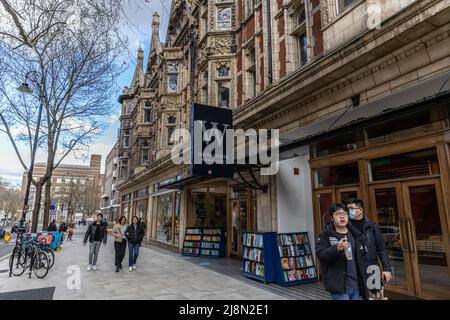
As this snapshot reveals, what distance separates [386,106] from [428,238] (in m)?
2.85

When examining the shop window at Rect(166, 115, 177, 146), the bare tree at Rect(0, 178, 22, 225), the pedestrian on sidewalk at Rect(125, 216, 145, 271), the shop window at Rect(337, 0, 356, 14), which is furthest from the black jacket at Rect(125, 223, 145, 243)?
the bare tree at Rect(0, 178, 22, 225)

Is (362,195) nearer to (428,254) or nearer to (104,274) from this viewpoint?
(428,254)

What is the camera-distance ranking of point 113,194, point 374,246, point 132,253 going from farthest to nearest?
point 113,194 → point 132,253 → point 374,246

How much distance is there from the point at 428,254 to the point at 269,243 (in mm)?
3466

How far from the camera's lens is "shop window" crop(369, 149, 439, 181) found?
568 cm

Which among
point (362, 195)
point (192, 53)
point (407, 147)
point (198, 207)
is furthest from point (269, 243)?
point (192, 53)

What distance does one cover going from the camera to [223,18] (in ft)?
46.3

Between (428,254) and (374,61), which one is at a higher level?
(374,61)

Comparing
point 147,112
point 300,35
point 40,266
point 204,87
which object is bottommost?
point 40,266

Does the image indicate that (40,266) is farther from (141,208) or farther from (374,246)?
(141,208)

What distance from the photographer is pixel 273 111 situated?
9.25 m

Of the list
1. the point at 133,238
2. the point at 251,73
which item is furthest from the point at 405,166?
the point at 133,238

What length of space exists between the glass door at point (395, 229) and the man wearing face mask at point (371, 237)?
2.78 metres

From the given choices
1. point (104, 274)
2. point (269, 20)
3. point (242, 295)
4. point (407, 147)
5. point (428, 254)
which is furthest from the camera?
point (269, 20)
